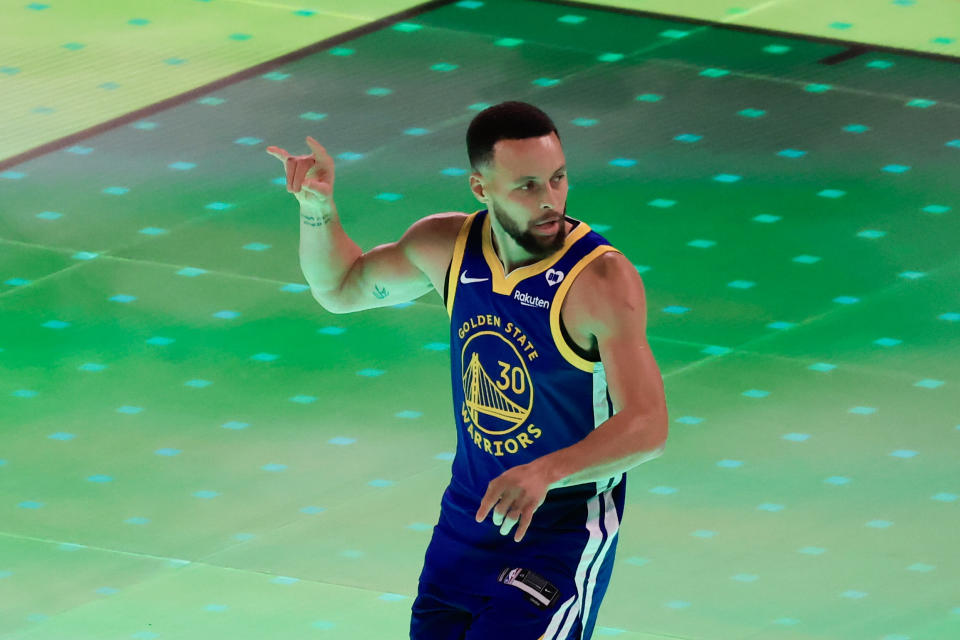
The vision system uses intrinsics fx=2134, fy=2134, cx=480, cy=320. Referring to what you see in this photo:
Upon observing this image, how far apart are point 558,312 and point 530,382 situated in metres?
0.20

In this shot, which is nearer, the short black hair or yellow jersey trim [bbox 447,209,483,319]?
the short black hair

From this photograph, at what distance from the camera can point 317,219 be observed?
5652 mm

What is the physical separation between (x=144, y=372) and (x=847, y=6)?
237 inches

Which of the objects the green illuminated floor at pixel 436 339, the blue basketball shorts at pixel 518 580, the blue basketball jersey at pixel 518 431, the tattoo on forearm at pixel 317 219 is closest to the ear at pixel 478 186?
the blue basketball jersey at pixel 518 431

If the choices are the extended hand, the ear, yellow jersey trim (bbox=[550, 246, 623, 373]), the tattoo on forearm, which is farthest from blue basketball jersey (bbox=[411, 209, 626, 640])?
the extended hand

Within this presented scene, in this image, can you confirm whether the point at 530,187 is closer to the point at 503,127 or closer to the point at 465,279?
the point at 503,127

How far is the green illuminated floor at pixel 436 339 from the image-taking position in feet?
24.5

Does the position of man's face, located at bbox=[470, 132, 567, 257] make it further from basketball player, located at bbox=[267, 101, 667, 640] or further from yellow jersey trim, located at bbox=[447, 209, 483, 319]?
yellow jersey trim, located at bbox=[447, 209, 483, 319]

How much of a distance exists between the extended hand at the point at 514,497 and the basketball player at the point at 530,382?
0.26m

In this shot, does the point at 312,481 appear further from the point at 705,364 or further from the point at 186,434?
the point at 705,364

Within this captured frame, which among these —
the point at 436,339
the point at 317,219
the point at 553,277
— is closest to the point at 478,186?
the point at 553,277

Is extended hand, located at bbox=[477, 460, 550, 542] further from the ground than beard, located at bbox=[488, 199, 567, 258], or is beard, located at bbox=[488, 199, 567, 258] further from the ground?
beard, located at bbox=[488, 199, 567, 258]

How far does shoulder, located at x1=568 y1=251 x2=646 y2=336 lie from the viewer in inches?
Result: 198

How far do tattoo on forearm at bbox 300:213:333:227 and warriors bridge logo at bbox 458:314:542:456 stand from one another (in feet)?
1.82
